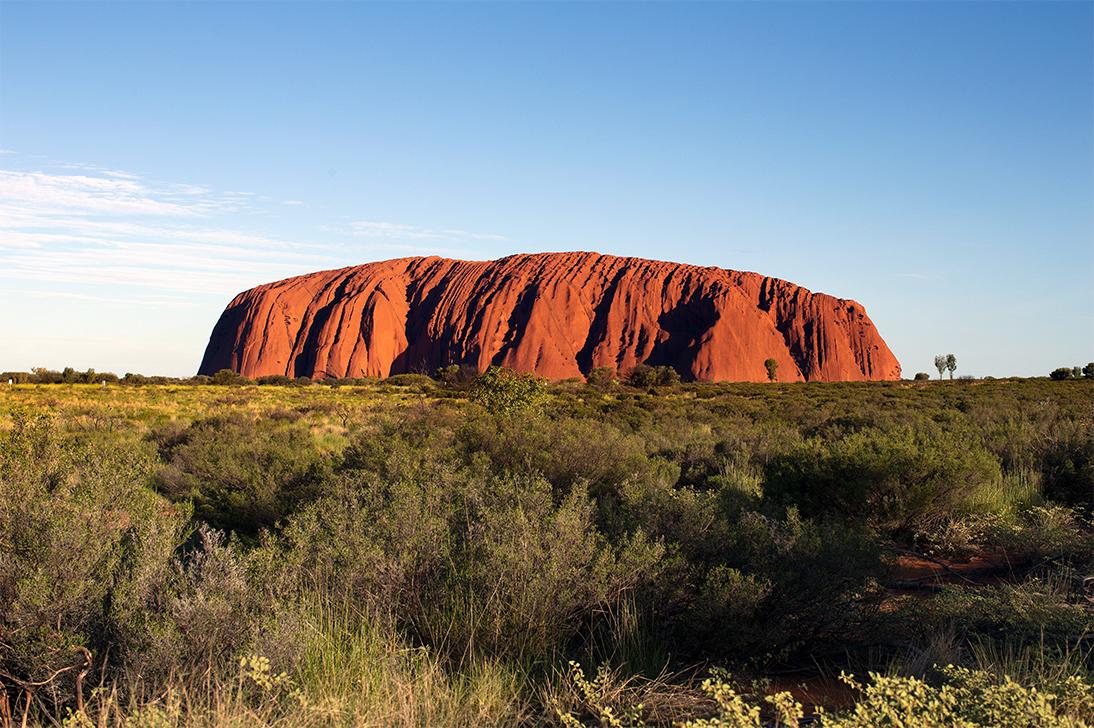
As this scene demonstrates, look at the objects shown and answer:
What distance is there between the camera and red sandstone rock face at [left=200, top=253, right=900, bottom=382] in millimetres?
96625

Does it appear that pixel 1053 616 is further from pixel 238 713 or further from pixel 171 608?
pixel 171 608

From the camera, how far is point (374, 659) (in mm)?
3902

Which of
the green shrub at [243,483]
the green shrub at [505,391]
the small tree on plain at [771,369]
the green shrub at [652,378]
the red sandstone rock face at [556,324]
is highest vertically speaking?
the red sandstone rock face at [556,324]

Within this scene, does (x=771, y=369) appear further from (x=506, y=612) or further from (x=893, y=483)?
(x=506, y=612)

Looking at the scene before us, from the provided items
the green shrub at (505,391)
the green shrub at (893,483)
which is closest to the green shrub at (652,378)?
the green shrub at (505,391)

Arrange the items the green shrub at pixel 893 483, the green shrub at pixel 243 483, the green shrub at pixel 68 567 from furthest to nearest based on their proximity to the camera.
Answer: the green shrub at pixel 893 483
the green shrub at pixel 243 483
the green shrub at pixel 68 567

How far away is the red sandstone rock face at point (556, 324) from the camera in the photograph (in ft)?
317

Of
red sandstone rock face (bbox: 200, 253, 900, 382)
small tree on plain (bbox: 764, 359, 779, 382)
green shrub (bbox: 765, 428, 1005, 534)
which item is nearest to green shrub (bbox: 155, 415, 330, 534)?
green shrub (bbox: 765, 428, 1005, 534)

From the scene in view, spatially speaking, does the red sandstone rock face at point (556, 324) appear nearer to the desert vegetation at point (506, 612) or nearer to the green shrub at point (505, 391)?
the green shrub at point (505, 391)

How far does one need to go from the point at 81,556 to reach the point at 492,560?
2.24 metres

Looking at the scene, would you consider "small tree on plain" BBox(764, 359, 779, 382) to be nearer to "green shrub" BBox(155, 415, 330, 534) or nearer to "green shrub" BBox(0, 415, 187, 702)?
"green shrub" BBox(155, 415, 330, 534)

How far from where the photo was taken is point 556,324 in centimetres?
9919

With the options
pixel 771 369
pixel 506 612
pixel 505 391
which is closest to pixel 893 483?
pixel 506 612

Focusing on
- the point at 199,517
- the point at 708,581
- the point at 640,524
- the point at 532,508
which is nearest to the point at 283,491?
the point at 199,517
